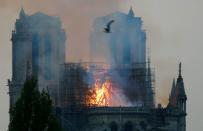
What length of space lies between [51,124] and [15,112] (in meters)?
3.20

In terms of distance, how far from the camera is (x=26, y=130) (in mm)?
138375

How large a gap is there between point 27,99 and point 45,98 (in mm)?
1658

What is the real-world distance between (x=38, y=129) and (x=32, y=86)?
3.92 metres

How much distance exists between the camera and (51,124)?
138125 millimetres

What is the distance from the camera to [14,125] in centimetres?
13800

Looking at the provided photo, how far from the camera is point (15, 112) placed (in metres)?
139

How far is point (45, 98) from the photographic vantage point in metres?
140

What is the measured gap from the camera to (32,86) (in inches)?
5536

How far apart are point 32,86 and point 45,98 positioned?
63.8 inches

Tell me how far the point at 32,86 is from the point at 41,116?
2855mm

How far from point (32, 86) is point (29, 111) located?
2.11 metres

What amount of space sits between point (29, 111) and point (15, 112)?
1.39m

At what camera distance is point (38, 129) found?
5463 inches

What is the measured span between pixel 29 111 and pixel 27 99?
1154mm
